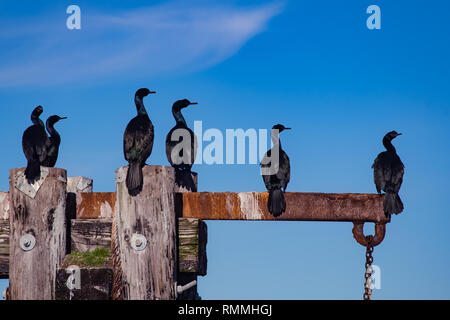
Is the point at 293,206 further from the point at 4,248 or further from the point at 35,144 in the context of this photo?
the point at 35,144

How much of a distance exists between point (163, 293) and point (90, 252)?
1025mm

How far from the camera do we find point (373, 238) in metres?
7.24

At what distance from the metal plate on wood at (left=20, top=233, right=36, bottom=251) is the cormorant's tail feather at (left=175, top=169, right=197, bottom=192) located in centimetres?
234

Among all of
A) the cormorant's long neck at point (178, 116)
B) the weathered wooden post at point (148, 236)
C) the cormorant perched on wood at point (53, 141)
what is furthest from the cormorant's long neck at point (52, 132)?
the weathered wooden post at point (148, 236)

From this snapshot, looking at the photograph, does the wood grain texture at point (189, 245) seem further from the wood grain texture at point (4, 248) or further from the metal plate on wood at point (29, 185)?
the wood grain texture at point (4, 248)

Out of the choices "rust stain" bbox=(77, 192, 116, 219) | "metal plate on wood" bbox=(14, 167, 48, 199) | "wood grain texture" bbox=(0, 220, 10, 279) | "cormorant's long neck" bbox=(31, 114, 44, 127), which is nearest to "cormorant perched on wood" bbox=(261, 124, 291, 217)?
"rust stain" bbox=(77, 192, 116, 219)

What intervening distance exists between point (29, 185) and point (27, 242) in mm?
587

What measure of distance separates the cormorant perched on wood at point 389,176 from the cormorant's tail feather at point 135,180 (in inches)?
108

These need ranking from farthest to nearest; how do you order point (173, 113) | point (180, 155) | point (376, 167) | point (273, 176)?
point (173, 113)
point (180, 155)
point (376, 167)
point (273, 176)

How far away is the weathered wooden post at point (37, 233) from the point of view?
21.8ft
